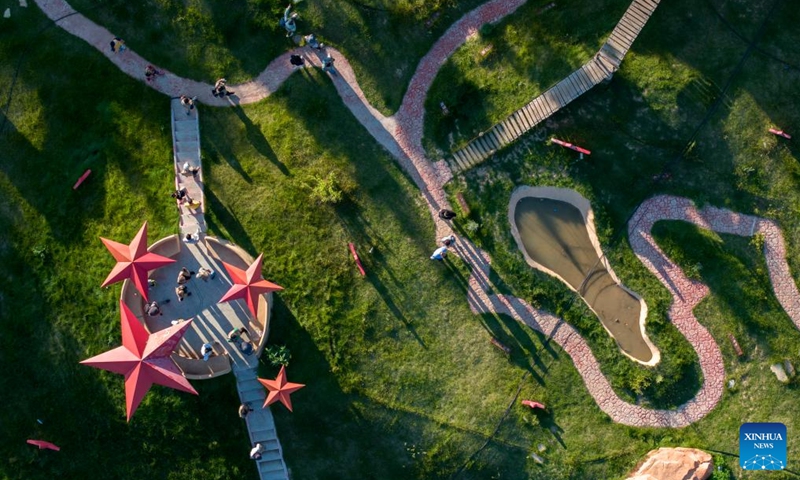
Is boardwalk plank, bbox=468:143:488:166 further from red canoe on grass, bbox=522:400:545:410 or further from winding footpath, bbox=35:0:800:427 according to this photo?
red canoe on grass, bbox=522:400:545:410

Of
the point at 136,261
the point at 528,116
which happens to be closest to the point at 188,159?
the point at 136,261

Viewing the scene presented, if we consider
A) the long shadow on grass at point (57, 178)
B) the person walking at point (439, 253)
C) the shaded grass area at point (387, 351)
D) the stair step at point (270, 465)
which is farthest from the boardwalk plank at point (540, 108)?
the long shadow on grass at point (57, 178)

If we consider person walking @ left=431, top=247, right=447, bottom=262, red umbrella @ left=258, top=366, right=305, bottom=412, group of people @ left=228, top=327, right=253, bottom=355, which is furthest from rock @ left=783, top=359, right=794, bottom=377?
group of people @ left=228, top=327, right=253, bottom=355

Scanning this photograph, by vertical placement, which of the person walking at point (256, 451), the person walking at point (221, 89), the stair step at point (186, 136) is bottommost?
the person walking at point (256, 451)

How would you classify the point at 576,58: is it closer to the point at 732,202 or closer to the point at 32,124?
the point at 732,202

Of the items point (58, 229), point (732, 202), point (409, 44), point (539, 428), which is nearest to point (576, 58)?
point (409, 44)

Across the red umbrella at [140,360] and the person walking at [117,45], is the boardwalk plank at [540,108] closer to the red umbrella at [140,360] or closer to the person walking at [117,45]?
the red umbrella at [140,360]
